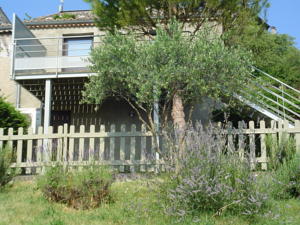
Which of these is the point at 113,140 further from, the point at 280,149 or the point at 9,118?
the point at 280,149

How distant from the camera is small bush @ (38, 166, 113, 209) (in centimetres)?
553

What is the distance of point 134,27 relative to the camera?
29.2ft

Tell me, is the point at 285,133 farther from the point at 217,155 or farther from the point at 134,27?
the point at 134,27

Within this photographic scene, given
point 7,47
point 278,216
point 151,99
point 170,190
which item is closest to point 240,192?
point 278,216

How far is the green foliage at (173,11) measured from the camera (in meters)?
8.21

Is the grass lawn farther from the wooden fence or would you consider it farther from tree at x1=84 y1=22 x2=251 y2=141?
tree at x1=84 y1=22 x2=251 y2=141

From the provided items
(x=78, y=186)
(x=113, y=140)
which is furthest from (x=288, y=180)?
(x=113, y=140)

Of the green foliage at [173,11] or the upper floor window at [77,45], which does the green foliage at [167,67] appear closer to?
the green foliage at [173,11]

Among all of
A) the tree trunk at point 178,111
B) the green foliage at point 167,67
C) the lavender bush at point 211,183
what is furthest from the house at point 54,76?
the lavender bush at point 211,183

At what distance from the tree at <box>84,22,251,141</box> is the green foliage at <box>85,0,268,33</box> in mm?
1218

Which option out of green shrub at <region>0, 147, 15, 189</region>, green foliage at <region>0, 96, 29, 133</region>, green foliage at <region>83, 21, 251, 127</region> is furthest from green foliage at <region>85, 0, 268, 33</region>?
green shrub at <region>0, 147, 15, 189</region>

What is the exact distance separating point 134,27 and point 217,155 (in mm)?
5047

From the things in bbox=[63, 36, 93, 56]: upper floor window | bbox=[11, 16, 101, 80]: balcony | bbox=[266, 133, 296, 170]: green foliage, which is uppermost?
bbox=[63, 36, 93, 56]: upper floor window

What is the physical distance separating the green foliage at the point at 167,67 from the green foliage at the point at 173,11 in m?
1.19
